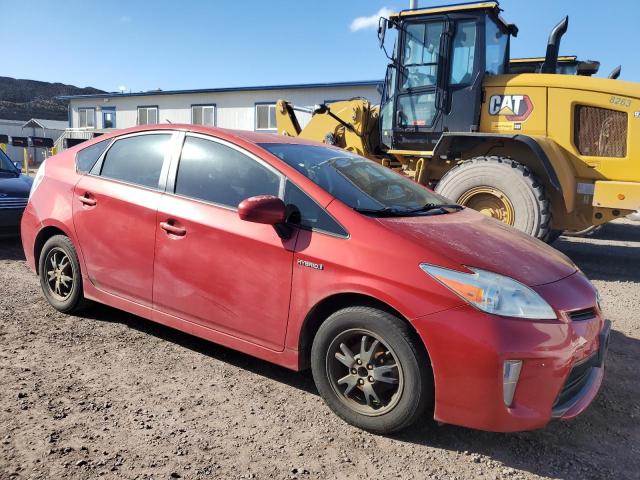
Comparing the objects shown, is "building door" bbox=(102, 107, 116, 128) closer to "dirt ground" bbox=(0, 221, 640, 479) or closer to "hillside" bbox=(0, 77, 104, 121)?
"hillside" bbox=(0, 77, 104, 121)

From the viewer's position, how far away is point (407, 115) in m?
7.83

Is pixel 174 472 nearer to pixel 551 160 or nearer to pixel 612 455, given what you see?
pixel 612 455

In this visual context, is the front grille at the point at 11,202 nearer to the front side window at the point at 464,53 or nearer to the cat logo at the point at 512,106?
the front side window at the point at 464,53

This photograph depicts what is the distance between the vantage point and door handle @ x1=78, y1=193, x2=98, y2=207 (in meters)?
3.89

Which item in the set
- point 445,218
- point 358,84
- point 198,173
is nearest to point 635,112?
point 445,218

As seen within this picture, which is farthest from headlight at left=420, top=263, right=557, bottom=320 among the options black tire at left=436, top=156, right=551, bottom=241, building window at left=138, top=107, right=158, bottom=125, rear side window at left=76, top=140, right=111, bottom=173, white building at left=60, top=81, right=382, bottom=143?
building window at left=138, top=107, right=158, bottom=125

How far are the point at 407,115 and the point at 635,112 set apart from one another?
9.64 ft

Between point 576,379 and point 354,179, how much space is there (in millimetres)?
1710

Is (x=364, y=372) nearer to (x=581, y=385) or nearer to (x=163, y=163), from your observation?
(x=581, y=385)

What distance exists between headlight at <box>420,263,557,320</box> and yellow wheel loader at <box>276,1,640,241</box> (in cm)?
416

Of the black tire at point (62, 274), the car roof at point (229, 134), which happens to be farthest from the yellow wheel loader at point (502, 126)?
the black tire at point (62, 274)

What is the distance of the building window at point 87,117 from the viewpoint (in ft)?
99.9

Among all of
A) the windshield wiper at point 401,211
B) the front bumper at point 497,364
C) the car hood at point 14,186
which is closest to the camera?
the front bumper at point 497,364

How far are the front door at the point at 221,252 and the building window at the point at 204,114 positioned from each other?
77.0 feet
